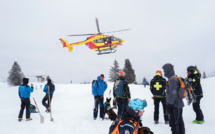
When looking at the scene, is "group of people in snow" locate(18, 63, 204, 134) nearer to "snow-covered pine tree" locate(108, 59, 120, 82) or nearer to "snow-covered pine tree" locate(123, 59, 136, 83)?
"snow-covered pine tree" locate(123, 59, 136, 83)

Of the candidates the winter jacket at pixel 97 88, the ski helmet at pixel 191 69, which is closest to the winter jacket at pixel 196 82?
the ski helmet at pixel 191 69

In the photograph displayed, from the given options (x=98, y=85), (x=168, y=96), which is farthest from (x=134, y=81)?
(x=168, y=96)

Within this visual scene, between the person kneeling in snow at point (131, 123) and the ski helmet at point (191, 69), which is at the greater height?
the ski helmet at point (191, 69)

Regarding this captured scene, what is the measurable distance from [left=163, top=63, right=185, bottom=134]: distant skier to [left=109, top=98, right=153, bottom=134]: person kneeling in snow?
5.54 feet

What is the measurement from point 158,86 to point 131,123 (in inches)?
154

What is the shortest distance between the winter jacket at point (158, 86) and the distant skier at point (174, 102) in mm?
1772

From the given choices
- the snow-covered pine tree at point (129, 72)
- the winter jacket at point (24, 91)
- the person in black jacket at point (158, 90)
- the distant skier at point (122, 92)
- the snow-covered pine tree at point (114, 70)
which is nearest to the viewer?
the person in black jacket at point (158, 90)

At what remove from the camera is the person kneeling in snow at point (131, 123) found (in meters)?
2.64

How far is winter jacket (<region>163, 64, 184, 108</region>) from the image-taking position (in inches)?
165

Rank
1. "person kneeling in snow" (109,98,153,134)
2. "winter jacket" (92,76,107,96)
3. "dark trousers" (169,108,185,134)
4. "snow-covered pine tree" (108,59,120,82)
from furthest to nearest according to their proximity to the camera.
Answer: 1. "snow-covered pine tree" (108,59,120,82)
2. "winter jacket" (92,76,107,96)
3. "dark trousers" (169,108,185,134)
4. "person kneeling in snow" (109,98,153,134)

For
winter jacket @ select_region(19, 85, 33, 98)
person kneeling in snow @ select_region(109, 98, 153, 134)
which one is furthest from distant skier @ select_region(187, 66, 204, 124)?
winter jacket @ select_region(19, 85, 33, 98)

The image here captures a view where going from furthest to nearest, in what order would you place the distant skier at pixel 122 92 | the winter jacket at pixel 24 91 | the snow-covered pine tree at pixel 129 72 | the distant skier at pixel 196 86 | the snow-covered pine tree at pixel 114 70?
the snow-covered pine tree at pixel 114 70, the snow-covered pine tree at pixel 129 72, the winter jacket at pixel 24 91, the distant skier at pixel 122 92, the distant skier at pixel 196 86

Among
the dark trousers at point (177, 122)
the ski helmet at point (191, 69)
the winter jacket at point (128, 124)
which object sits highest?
the ski helmet at point (191, 69)

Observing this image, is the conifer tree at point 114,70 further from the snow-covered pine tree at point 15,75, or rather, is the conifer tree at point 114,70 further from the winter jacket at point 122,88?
the winter jacket at point 122,88
